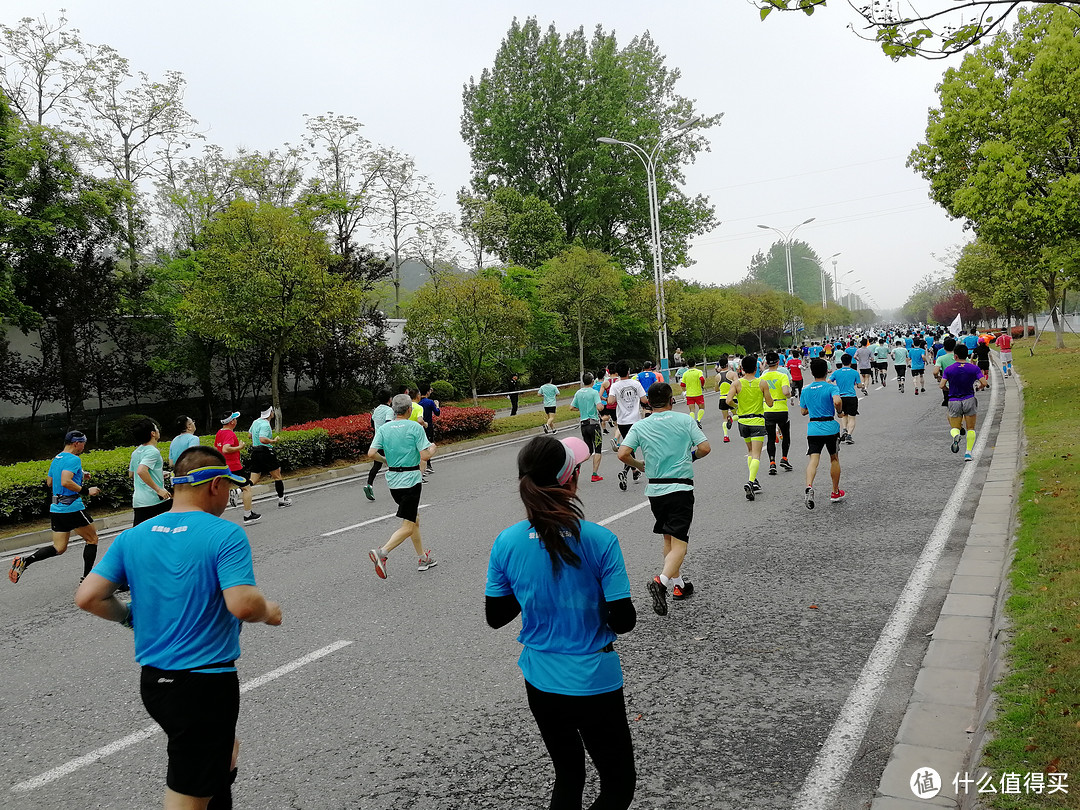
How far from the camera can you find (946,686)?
4.23m

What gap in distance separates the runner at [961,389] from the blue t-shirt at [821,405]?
3.52m

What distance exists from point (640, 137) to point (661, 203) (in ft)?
13.7

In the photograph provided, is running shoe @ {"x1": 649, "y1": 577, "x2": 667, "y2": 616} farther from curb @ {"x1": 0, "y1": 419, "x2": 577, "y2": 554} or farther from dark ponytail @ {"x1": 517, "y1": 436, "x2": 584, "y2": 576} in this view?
curb @ {"x1": 0, "y1": 419, "x2": 577, "y2": 554}

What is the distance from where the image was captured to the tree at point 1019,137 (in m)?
16.1

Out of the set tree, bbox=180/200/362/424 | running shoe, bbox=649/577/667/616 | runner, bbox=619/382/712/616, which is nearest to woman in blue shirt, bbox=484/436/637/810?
running shoe, bbox=649/577/667/616

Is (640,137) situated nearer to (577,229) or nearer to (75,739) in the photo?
(577,229)

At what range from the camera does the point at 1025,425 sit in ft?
44.0

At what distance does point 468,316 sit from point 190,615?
24700 millimetres

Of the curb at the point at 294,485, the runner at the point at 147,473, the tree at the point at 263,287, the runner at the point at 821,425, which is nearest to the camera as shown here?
the runner at the point at 147,473

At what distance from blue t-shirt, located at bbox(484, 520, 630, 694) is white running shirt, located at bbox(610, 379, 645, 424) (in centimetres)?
911

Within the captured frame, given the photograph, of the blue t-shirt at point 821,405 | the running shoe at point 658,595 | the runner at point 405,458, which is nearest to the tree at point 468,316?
the blue t-shirt at point 821,405

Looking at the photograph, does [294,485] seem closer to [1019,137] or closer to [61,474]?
[61,474]

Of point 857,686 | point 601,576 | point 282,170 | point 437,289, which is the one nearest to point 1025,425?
point 857,686

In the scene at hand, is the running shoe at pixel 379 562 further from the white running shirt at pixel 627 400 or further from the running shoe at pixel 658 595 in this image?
the white running shirt at pixel 627 400
